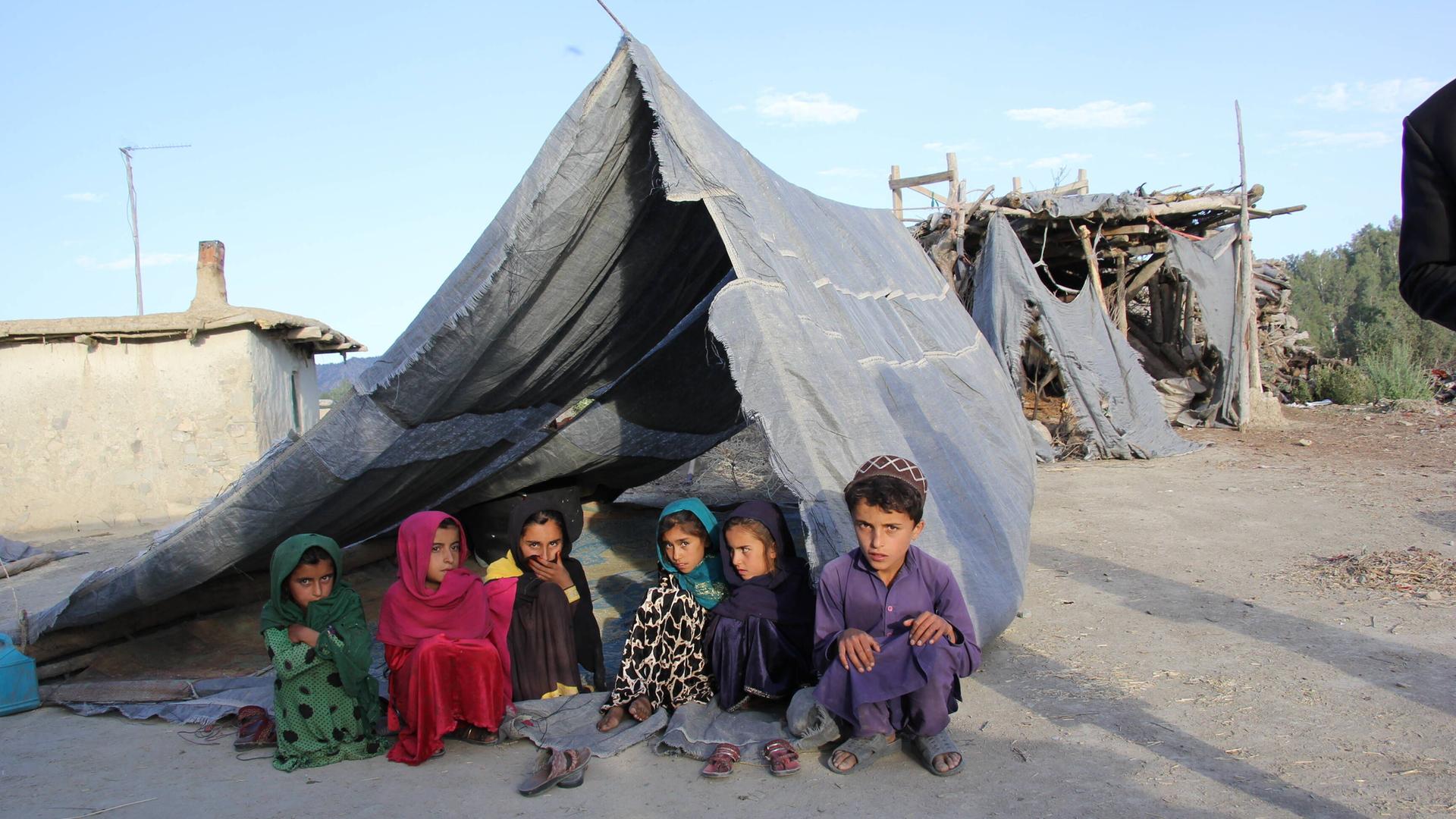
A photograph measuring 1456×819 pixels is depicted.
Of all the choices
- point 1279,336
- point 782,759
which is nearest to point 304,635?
point 782,759

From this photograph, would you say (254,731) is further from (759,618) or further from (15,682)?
(759,618)

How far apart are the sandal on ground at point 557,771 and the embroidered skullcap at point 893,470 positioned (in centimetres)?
114

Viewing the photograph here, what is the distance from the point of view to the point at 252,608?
4797 mm

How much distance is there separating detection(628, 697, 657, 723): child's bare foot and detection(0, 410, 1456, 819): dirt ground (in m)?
0.18

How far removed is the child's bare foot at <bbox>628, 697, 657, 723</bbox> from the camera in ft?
10.4

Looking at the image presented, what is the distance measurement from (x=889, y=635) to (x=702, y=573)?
2.70 feet

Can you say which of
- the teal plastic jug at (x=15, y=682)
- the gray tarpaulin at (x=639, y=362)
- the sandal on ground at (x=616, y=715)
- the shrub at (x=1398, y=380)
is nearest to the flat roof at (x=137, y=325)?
the gray tarpaulin at (x=639, y=362)

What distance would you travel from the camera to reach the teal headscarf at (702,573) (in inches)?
134

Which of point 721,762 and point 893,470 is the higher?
point 893,470

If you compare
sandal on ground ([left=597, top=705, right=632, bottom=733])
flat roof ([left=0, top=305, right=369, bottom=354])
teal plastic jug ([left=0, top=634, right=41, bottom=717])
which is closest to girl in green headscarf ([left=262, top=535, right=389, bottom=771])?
sandal on ground ([left=597, top=705, right=632, bottom=733])

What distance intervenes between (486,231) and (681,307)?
4.15 feet

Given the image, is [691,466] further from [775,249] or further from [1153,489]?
[775,249]

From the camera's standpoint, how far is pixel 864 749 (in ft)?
9.12

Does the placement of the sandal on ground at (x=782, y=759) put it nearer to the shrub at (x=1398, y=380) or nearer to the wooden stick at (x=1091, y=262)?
the wooden stick at (x=1091, y=262)
